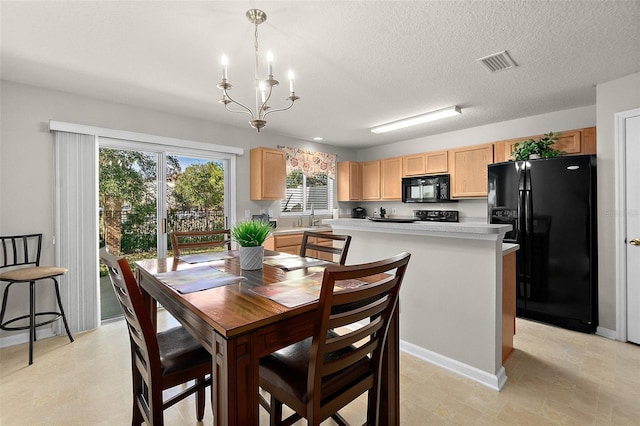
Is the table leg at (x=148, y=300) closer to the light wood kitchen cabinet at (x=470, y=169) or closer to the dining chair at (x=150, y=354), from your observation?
the dining chair at (x=150, y=354)

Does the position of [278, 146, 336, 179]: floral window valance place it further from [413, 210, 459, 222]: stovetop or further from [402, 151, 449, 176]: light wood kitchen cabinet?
[413, 210, 459, 222]: stovetop

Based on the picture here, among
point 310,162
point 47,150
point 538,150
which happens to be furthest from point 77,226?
point 538,150

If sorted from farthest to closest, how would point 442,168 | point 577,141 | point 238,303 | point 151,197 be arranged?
1. point 442,168
2. point 151,197
3. point 577,141
4. point 238,303

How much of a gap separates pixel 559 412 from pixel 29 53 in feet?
14.3

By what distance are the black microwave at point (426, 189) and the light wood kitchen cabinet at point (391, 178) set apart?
126 millimetres

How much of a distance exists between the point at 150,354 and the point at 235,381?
492 mm

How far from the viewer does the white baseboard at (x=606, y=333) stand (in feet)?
8.79

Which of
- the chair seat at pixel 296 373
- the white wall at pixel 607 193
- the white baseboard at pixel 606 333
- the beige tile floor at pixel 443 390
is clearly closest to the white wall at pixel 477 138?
the white wall at pixel 607 193

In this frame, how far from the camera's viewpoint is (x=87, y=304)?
9.78ft

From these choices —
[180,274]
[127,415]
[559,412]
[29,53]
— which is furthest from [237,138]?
[559,412]

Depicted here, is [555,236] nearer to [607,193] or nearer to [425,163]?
[607,193]

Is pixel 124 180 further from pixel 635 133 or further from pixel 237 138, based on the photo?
pixel 635 133

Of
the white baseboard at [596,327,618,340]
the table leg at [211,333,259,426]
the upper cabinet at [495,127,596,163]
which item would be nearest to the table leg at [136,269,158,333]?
the table leg at [211,333,259,426]

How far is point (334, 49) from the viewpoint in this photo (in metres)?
2.18
